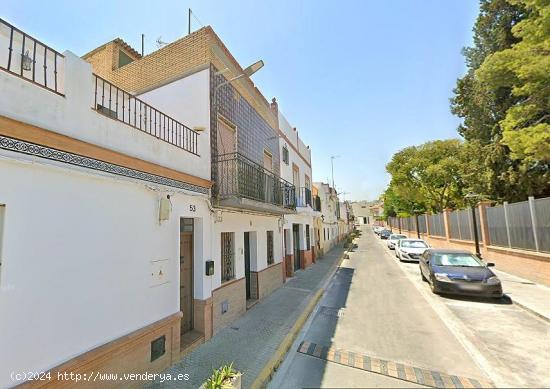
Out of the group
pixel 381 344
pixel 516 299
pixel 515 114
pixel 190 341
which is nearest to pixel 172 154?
pixel 190 341

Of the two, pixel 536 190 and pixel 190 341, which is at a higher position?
pixel 536 190

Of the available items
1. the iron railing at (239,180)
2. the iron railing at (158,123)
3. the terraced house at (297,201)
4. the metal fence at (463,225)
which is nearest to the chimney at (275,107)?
the terraced house at (297,201)

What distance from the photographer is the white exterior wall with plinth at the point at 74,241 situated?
9.52ft

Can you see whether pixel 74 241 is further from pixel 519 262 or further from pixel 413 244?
pixel 413 244

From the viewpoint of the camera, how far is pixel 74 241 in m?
3.47

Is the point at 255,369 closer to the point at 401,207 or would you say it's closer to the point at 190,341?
the point at 190,341

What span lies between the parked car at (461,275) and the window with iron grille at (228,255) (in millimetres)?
6769

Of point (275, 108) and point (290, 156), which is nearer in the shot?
point (275, 108)

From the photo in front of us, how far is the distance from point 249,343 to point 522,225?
1212 cm

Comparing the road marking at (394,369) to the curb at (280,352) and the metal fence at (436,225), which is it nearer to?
the curb at (280,352)

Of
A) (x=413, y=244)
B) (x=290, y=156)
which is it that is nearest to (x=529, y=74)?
(x=290, y=156)

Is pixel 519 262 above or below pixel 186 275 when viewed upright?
below

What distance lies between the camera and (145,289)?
14.7 ft

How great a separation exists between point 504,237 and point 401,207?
101ft
